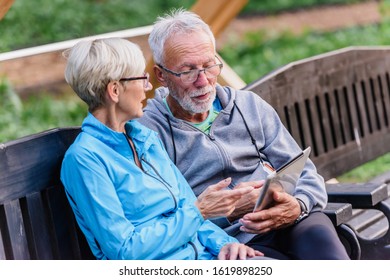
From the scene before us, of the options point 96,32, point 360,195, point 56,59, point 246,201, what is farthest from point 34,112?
Answer: point 246,201

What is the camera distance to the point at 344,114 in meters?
6.02

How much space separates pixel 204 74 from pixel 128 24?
9290mm

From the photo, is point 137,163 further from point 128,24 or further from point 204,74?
point 128,24

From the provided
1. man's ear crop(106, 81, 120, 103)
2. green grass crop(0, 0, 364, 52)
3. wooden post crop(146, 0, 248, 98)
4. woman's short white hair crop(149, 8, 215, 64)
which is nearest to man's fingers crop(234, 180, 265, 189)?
woman's short white hair crop(149, 8, 215, 64)

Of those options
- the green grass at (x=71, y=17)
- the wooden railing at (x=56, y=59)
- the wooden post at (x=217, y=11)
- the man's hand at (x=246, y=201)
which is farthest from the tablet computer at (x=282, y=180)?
the green grass at (x=71, y=17)

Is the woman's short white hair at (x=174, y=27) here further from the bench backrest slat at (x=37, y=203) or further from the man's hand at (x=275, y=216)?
the man's hand at (x=275, y=216)

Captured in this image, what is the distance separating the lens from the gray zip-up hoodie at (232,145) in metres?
4.09

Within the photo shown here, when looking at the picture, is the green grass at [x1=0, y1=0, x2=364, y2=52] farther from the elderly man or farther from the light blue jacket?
the light blue jacket

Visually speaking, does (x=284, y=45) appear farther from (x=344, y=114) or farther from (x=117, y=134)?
(x=117, y=134)

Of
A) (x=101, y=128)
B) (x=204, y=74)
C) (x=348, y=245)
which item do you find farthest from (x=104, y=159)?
(x=348, y=245)

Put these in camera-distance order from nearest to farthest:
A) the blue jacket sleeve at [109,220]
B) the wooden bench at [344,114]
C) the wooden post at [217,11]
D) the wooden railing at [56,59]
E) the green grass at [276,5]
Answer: the blue jacket sleeve at [109,220], the wooden bench at [344,114], the wooden railing at [56,59], the wooden post at [217,11], the green grass at [276,5]

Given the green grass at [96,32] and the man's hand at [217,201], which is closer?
the man's hand at [217,201]

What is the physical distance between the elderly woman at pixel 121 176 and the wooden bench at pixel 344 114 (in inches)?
45.2

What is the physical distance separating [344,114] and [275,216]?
2.15 meters
